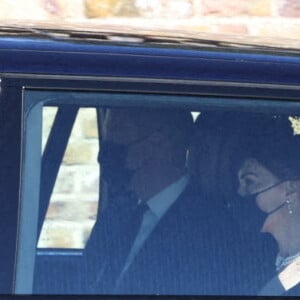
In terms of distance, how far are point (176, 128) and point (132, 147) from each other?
103 millimetres

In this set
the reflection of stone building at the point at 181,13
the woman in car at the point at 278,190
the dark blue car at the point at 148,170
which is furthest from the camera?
the reflection of stone building at the point at 181,13

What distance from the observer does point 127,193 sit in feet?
7.60

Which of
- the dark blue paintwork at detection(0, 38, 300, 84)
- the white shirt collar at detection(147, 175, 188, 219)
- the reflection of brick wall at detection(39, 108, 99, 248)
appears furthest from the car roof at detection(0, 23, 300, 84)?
the white shirt collar at detection(147, 175, 188, 219)

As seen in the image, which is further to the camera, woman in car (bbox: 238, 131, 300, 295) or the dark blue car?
woman in car (bbox: 238, 131, 300, 295)

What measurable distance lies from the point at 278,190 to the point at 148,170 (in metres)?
0.29

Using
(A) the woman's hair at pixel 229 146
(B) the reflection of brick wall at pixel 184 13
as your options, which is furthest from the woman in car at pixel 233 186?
(B) the reflection of brick wall at pixel 184 13

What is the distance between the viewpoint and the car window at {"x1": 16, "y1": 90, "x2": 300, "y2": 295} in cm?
226

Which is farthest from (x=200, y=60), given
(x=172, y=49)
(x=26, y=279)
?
(x=26, y=279)

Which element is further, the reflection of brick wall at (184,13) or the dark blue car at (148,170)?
the reflection of brick wall at (184,13)

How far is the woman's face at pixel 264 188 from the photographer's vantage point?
93.0 inches

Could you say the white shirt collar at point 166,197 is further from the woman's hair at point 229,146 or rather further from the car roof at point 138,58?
the car roof at point 138,58

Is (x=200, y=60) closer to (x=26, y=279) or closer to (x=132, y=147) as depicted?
(x=132, y=147)

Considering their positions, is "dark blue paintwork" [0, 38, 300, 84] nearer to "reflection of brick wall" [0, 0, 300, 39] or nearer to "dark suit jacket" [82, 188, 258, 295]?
"dark suit jacket" [82, 188, 258, 295]

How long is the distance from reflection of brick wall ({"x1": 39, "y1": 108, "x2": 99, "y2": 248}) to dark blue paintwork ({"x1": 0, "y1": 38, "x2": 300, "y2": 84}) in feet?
0.33
